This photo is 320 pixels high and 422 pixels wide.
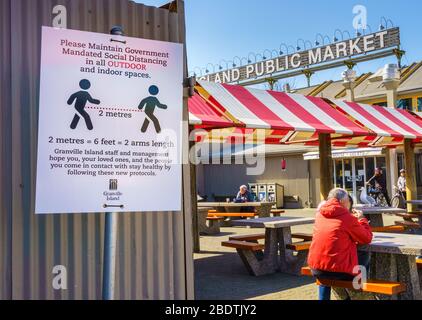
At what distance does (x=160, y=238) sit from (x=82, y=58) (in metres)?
1.40

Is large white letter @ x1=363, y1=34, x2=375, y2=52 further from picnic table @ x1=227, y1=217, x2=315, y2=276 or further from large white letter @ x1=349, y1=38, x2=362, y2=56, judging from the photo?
picnic table @ x1=227, y1=217, x2=315, y2=276

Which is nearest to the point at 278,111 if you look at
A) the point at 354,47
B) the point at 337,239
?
the point at 337,239

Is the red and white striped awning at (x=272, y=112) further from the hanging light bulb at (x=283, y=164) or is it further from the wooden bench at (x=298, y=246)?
the hanging light bulb at (x=283, y=164)

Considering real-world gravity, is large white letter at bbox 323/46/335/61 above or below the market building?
above

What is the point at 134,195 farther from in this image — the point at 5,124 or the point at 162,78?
the point at 5,124

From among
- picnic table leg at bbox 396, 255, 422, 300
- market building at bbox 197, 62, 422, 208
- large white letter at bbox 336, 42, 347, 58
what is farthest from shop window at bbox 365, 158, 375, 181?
picnic table leg at bbox 396, 255, 422, 300

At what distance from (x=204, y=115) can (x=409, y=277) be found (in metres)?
4.06

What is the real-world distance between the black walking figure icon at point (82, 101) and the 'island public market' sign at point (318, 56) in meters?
30.7

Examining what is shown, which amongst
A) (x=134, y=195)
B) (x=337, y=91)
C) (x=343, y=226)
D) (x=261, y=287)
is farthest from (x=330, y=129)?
(x=337, y=91)

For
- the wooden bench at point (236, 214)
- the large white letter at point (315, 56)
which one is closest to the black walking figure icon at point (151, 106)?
the wooden bench at point (236, 214)

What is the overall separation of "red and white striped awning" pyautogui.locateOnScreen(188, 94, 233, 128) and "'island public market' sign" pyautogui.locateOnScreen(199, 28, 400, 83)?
25356mm

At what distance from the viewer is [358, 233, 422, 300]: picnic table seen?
5008 millimetres
